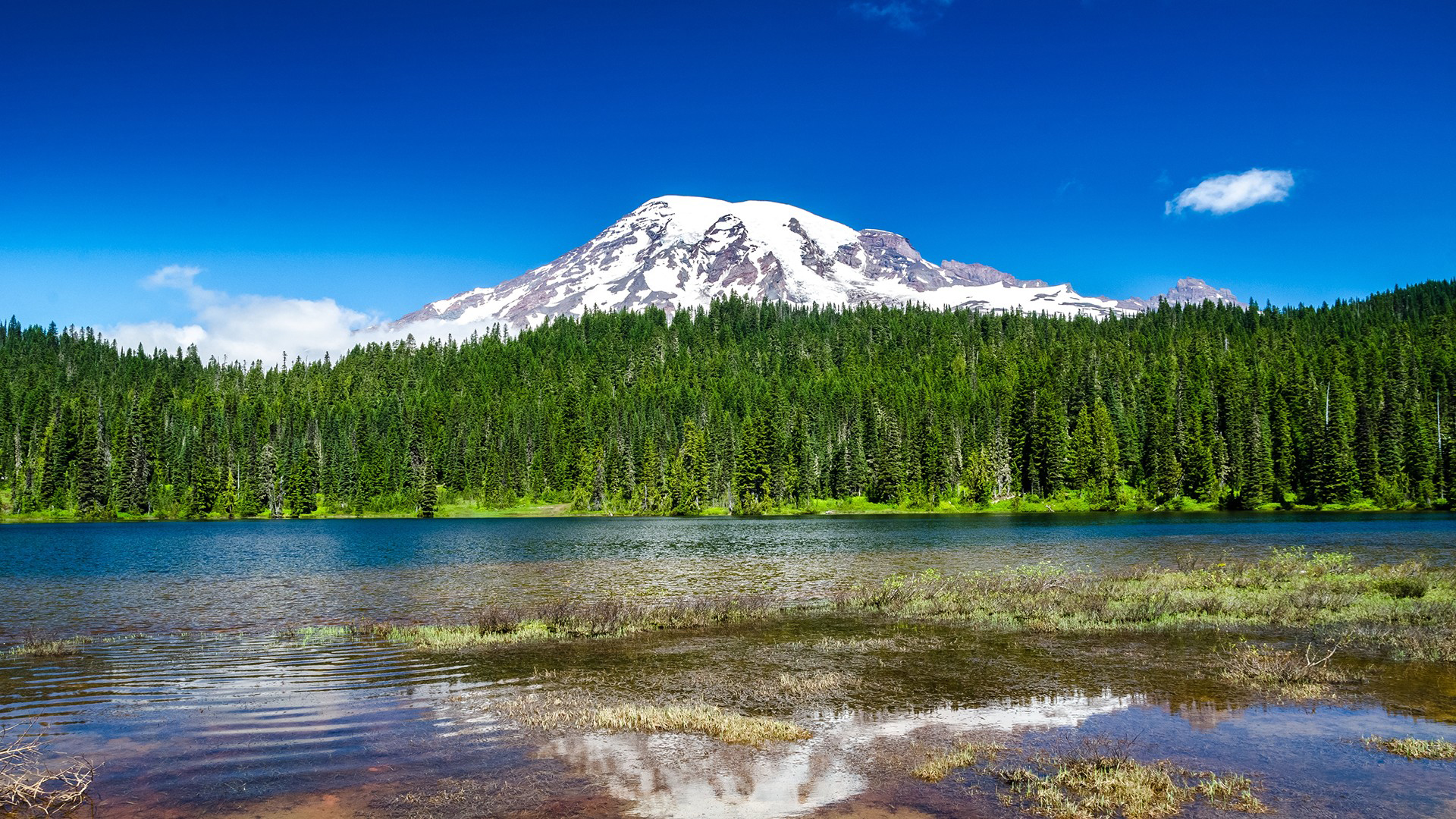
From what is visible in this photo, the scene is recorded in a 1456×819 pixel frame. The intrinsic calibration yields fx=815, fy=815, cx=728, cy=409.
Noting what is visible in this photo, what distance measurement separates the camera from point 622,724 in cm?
1708

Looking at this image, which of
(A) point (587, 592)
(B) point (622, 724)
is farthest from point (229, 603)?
(B) point (622, 724)

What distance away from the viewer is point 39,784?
12398 mm

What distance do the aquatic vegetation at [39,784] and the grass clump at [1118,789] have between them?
14733 millimetres

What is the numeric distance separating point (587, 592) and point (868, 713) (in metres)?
27.4

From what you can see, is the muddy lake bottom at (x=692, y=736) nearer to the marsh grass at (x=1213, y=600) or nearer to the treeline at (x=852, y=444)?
the marsh grass at (x=1213, y=600)

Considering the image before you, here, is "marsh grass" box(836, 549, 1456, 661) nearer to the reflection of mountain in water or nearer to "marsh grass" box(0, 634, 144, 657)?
the reflection of mountain in water

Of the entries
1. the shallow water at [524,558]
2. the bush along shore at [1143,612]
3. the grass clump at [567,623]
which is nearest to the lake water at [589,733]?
the shallow water at [524,558]

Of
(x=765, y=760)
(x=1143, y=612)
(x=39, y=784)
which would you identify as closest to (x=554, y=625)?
(x=765, y=760)

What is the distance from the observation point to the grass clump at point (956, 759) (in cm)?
1366

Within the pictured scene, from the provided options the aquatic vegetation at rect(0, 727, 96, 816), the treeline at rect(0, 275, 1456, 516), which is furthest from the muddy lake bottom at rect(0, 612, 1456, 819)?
the treeline at rect(0, 275, 1456, 516)

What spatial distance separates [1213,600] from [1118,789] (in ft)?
74.7

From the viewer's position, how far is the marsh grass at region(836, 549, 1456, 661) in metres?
27.2

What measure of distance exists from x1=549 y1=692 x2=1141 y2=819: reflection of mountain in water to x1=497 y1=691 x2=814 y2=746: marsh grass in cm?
43

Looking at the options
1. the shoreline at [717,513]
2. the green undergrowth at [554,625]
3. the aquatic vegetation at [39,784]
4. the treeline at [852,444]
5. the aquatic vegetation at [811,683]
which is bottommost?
the shoreline at [717,513]
